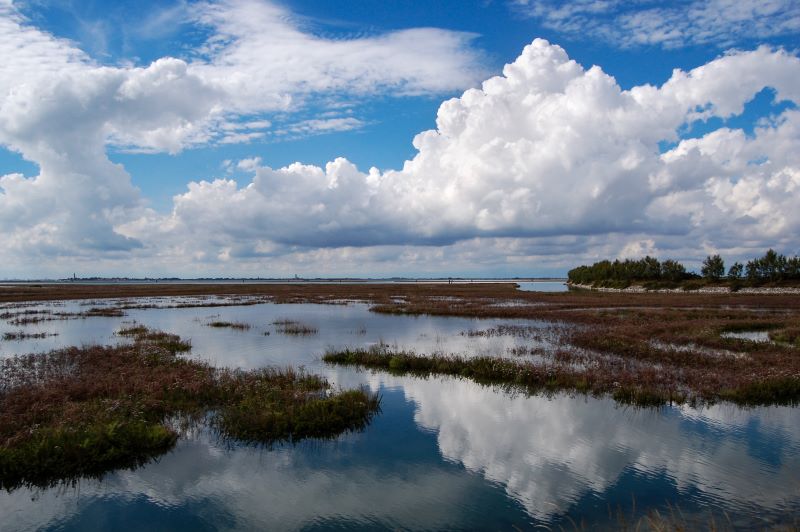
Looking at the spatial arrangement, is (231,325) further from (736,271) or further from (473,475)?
(736,271)

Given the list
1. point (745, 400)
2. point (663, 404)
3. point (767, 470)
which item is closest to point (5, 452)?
point (767, 470)

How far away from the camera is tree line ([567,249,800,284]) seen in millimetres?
109812

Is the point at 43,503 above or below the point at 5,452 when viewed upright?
below

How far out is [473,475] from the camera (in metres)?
13.6

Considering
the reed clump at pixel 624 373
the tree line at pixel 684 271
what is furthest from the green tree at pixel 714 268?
the reed clump at pixel 624 373

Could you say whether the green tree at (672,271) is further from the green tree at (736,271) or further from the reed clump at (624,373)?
the reed clump at (624,373)

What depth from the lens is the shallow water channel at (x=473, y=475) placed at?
11.3 meters

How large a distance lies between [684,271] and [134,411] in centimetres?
14411

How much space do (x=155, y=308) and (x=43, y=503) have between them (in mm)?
62892

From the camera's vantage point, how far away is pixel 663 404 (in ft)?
64.4

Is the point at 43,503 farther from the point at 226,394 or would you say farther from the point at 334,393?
the point at 334,393

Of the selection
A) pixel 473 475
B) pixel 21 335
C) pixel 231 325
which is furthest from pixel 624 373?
pixel 21 335

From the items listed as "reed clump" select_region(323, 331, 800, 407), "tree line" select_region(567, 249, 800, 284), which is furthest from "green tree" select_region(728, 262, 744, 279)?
"reed clump" select_region(323, 331, 800, 407)

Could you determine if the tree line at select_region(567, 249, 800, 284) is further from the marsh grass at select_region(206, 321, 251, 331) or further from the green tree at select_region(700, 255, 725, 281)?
the marsh grass at select_region(206, 321, 251, 331)
